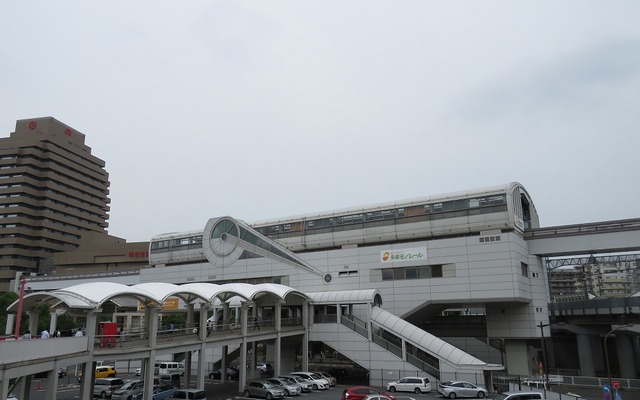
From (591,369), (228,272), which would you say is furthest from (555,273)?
(228,272)

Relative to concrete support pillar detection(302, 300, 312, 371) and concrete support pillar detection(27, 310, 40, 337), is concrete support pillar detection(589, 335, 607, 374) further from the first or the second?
concrete support pillar detection(27, 310, 40, 337)

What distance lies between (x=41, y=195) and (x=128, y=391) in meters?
114

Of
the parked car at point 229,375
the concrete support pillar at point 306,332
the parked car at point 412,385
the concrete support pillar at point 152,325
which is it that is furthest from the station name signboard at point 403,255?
the concrete support pillar at point 152,325

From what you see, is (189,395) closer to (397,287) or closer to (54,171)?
(397,287)

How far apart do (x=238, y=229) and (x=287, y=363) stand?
20033 mm

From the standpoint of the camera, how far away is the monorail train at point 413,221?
49.2m

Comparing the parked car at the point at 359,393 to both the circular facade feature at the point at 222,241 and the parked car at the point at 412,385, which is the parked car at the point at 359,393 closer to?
the parked car at the point at 412,385

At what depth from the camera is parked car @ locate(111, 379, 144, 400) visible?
35.2 m

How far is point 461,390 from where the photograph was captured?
35.9 metres

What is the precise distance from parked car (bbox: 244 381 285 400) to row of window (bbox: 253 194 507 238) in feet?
80.3

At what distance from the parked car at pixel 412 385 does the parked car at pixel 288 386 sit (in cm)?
804

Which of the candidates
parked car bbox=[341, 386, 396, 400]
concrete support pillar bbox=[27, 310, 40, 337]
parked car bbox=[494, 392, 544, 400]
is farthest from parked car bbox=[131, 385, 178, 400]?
parked car bbox=[494, 392, 544, 400]

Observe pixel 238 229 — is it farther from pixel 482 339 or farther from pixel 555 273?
pixel 555 273

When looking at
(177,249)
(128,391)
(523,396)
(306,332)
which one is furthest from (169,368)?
(523,396)
